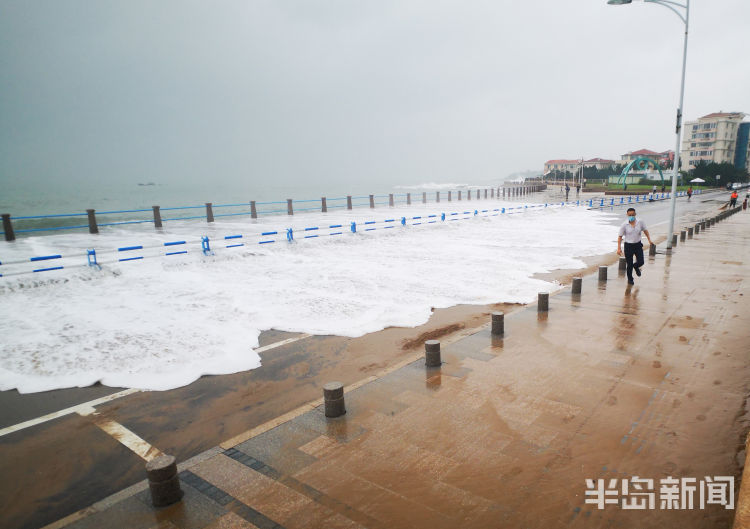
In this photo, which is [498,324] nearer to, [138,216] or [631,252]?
[631,252]

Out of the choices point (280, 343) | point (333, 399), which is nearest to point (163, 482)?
point (333, 399)

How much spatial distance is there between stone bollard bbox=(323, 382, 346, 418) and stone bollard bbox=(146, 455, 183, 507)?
5.45 ft

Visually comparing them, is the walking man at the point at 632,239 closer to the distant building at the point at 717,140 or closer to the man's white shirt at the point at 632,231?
the man's white shirt at the point at 632,231

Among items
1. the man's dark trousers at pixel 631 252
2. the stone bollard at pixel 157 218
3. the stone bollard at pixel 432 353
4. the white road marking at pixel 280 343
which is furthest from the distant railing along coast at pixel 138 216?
the man's dark trousers at pixel 631 252

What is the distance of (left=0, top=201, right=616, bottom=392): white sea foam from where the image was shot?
22.4ft

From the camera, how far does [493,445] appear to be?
14.0ft

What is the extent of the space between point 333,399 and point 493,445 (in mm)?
1733

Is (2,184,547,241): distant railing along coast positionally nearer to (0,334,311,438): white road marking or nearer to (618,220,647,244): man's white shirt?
(0,334,311,438): white road marking

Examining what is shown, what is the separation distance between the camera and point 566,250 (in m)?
16.3

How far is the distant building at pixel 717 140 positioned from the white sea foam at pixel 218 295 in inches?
4501

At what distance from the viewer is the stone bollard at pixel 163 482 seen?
3564 millimetres

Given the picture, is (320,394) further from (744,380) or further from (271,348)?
(744,380)

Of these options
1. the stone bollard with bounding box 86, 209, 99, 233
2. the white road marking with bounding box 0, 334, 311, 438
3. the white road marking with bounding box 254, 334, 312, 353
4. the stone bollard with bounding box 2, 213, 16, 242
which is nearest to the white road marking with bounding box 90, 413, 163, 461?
the white road marking with bounding box 0, 334, 311, 438

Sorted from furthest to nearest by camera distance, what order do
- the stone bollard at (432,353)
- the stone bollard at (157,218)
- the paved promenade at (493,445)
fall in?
1. the stone bollard at (157,218)
2. the stone bollard at (432,353)
3. the paved promenade at (493,445)
